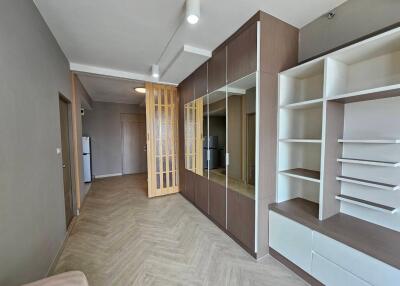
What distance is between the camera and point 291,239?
1.80 m

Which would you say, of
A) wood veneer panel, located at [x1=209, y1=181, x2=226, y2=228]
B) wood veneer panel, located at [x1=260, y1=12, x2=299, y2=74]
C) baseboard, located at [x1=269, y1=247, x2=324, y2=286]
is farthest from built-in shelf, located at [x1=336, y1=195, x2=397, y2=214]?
wood veneer panel, located at [x1=260, y1=12, x2=299, y2=74]

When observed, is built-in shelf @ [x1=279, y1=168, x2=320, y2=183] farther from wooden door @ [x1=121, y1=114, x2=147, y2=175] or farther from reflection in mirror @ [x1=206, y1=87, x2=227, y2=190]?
wooden door @ [x1=121, y1=114, x2=147, y2=175]

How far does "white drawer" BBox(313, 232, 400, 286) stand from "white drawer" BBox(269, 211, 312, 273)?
10 centimetres

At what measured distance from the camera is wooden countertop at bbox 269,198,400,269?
1234 mm

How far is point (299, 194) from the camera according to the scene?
2.22m

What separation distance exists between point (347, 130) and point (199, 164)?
7.52 ft

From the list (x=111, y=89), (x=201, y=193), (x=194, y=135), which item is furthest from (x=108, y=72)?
(x=201, y=193)

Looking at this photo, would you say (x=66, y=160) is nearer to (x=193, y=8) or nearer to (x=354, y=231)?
(x=193, y=8)

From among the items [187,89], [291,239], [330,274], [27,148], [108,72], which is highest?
[108,72]

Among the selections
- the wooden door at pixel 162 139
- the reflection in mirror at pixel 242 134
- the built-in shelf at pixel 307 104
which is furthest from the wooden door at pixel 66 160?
the built-in shelf at pixel 307 104

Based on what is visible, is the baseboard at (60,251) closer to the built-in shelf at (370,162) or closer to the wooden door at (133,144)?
the built-in shelf at (370,162)

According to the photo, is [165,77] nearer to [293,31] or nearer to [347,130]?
[293,31]

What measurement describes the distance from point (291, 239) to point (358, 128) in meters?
1.29

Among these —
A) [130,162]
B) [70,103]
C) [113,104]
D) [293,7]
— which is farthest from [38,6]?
[130,162]
